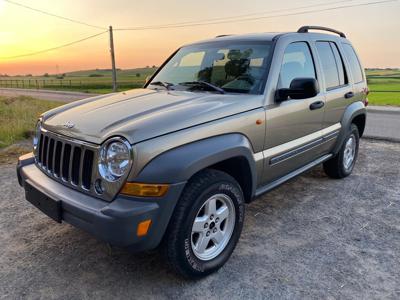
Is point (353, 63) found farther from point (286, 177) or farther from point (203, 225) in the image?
point (203, 225)

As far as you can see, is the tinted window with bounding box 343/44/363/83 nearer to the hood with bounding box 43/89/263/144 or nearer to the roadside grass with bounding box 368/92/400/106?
the hood with bounding box 43/89/263/144

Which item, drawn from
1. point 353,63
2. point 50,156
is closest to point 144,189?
point 50,156

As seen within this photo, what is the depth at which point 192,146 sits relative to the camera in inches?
103

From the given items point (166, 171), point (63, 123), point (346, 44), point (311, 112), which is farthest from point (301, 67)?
point (63, 123)

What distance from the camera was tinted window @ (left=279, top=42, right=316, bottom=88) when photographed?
3602 millimetres

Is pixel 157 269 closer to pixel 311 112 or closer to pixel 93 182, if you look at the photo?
pixel 93 182

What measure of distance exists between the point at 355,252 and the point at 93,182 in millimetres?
2331

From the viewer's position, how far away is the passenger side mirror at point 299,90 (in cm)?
329

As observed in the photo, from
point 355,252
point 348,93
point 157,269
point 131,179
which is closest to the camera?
point 131,179

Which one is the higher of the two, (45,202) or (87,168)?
(87,168)

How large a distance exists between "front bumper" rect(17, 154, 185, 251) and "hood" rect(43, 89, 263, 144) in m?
0.41

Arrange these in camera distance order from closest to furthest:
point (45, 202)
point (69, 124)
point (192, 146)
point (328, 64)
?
point (192, 146), point (45, 202), point (69, 124), point (328, 64)

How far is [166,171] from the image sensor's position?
7.91 feet

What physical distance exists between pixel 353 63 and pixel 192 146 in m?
3.55
